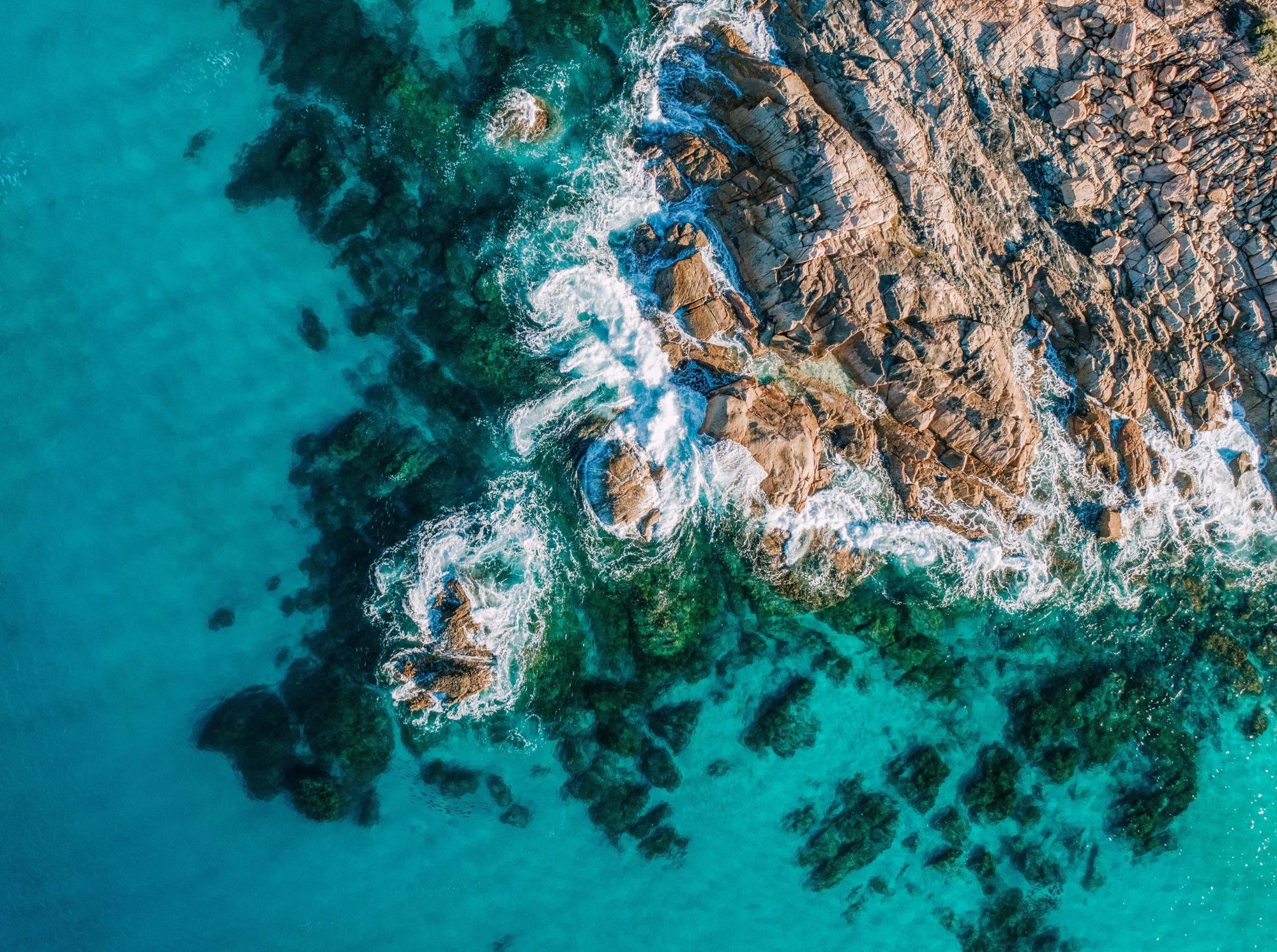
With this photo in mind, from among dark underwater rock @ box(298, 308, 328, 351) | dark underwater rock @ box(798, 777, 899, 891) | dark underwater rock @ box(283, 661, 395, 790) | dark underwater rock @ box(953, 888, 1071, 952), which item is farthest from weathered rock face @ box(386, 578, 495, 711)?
dark underwater rock @ box(953, 888, 1071, 952)

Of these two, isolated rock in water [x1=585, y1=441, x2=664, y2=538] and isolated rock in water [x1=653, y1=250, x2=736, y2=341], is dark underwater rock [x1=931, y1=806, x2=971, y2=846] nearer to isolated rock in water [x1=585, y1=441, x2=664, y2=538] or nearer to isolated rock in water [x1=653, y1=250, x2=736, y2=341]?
isolated rock in water [x1=585, y1=441, x2=664, y2=538]

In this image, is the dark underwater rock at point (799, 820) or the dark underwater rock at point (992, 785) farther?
the dark underwater rock at point (992, 785)

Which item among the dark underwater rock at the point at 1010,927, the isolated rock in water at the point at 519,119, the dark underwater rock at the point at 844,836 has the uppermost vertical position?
the isolated rock in water at the point at 519,119

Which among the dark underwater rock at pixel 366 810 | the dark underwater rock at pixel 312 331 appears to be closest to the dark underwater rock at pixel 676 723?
the dark underwater rock at pixel 366 810

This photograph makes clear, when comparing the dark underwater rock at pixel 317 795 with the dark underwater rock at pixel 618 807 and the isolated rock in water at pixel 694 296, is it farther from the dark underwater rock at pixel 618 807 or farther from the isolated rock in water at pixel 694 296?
the isolated rock in water at pixel 694 296

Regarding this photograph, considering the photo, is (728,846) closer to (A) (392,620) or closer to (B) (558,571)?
(B) (558,571)

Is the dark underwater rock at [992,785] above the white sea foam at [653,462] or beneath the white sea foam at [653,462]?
beneath
